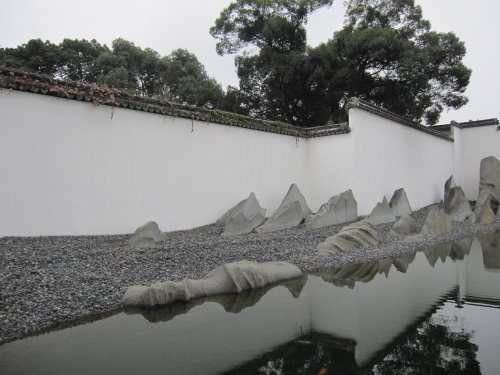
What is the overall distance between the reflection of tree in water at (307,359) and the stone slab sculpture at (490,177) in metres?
10.9

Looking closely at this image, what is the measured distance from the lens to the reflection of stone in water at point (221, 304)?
3373mm

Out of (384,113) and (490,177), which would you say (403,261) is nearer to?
(384,113)

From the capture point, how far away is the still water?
2398mm

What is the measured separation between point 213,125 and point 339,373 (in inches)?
256

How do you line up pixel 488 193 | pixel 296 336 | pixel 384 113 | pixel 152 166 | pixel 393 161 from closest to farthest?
1. pixel 296 336
2. pixel 152 166
3. pixel 488 193
4. pixel 384 113
5. pixel 393 161

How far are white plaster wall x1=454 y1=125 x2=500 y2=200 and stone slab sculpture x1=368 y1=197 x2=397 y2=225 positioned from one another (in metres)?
8.84

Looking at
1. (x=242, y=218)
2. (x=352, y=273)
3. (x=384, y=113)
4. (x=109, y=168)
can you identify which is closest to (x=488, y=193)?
(x=384, y=113)

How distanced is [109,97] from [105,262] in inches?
124

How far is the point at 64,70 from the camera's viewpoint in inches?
761

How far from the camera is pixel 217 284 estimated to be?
404cm

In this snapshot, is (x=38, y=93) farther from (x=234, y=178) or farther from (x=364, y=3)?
(x=364, y=3)

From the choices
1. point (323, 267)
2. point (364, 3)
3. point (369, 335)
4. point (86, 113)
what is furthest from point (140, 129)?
point (364, 3)

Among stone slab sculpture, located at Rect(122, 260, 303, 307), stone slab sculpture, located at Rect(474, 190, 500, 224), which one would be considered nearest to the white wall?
stone slab sculpture, located at Rect(474, 190, 500, 224)

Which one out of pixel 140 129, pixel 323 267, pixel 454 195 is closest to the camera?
pixel 323 267
